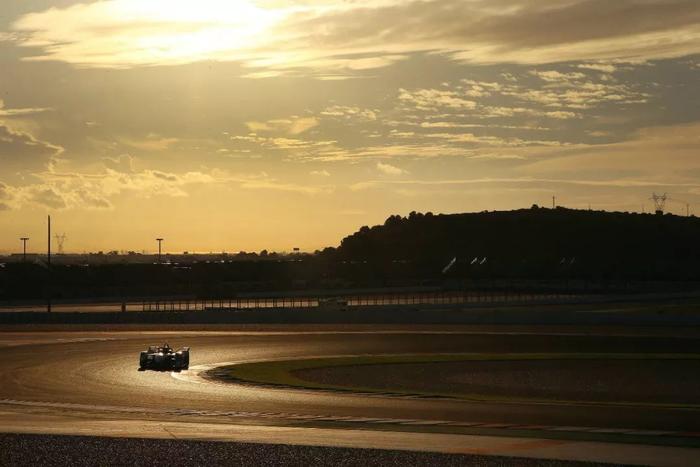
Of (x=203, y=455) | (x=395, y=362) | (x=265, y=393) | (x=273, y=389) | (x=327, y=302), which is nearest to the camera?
(x=203, y=455)

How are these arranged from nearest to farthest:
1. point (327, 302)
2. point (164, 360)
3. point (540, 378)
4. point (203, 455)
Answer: point (203, 455) < point (540, 378) < point (164, 360) < point (327, 302)

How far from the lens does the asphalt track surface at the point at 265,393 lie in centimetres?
2314

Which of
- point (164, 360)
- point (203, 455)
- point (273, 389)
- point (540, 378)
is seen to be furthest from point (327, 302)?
point (203, 455)

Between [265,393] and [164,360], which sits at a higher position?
[164,360]

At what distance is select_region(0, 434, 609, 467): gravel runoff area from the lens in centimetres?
1753

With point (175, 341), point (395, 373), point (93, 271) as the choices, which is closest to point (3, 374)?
point (395, 373)

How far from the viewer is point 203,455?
18.2 meters

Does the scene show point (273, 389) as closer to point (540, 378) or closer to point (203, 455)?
point (540, 378)

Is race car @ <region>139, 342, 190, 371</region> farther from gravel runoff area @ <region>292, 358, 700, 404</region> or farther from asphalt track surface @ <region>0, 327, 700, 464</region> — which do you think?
gravel runoff area @ <region>292, 358, 700, 404</region>

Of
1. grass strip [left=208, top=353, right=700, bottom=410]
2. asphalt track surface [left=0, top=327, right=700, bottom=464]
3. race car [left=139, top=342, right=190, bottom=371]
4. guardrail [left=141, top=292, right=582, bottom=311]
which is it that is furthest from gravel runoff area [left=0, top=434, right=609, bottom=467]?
guardrail [left=141, top=292, right=582, bottom=311]

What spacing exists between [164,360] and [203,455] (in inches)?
754

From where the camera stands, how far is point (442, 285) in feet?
431

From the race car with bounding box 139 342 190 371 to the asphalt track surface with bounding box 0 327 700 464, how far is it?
1.88 ft

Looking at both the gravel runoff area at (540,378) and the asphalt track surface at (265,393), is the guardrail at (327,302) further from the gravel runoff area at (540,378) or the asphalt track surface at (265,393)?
the gravel runoff area at (540,378)
